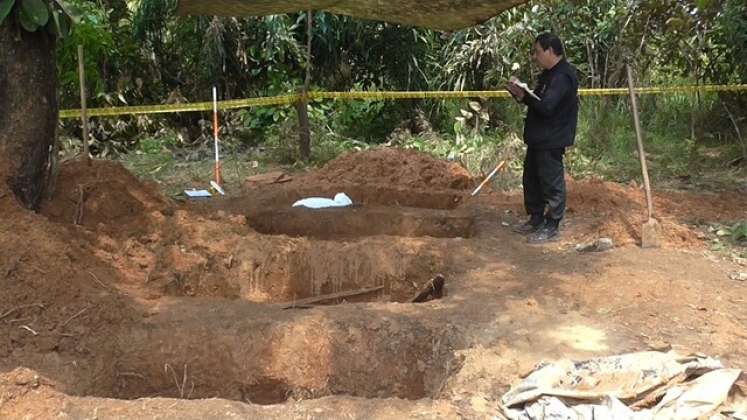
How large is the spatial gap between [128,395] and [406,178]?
4.62 meters

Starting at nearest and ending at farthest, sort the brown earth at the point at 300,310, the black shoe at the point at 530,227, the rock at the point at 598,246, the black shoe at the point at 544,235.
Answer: the brown earth at the point at 300,310 → the rock at the point at 598,246 → the black shoe at the point at 544,235 → the black shoe at the point at 530,227

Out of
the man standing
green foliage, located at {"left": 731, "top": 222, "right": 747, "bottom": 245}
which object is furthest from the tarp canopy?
green foliage, located at {"left": 731, "top": 222, "right": 747, "bottom": 245}

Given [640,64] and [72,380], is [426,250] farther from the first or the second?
[640,64]

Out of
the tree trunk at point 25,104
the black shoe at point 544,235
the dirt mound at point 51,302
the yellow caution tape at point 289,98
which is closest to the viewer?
the dirt mound at point 51,302

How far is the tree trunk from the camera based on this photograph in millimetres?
5434

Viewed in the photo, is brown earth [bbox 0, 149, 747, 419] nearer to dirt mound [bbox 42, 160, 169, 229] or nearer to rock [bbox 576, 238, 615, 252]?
A: dirt mound [bbox 42, 160, 169, 229]

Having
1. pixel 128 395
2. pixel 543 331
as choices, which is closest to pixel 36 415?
pixel 128 395

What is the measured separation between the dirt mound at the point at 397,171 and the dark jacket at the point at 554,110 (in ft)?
7.64

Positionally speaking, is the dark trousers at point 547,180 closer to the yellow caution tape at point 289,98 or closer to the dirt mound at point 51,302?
the dirt mound at point 51,302

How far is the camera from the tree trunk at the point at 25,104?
5.43m

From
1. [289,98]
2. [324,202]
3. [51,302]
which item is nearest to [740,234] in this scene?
[324,202]

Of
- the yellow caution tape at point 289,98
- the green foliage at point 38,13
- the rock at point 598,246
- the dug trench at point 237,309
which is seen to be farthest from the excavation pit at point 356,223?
the yellow caution tape at point 289,98

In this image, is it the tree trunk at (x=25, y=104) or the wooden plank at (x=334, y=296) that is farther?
the wooden plank at (x=334, y=296)

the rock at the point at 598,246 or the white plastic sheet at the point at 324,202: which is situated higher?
the white plastic sheet at the point at 324,202
